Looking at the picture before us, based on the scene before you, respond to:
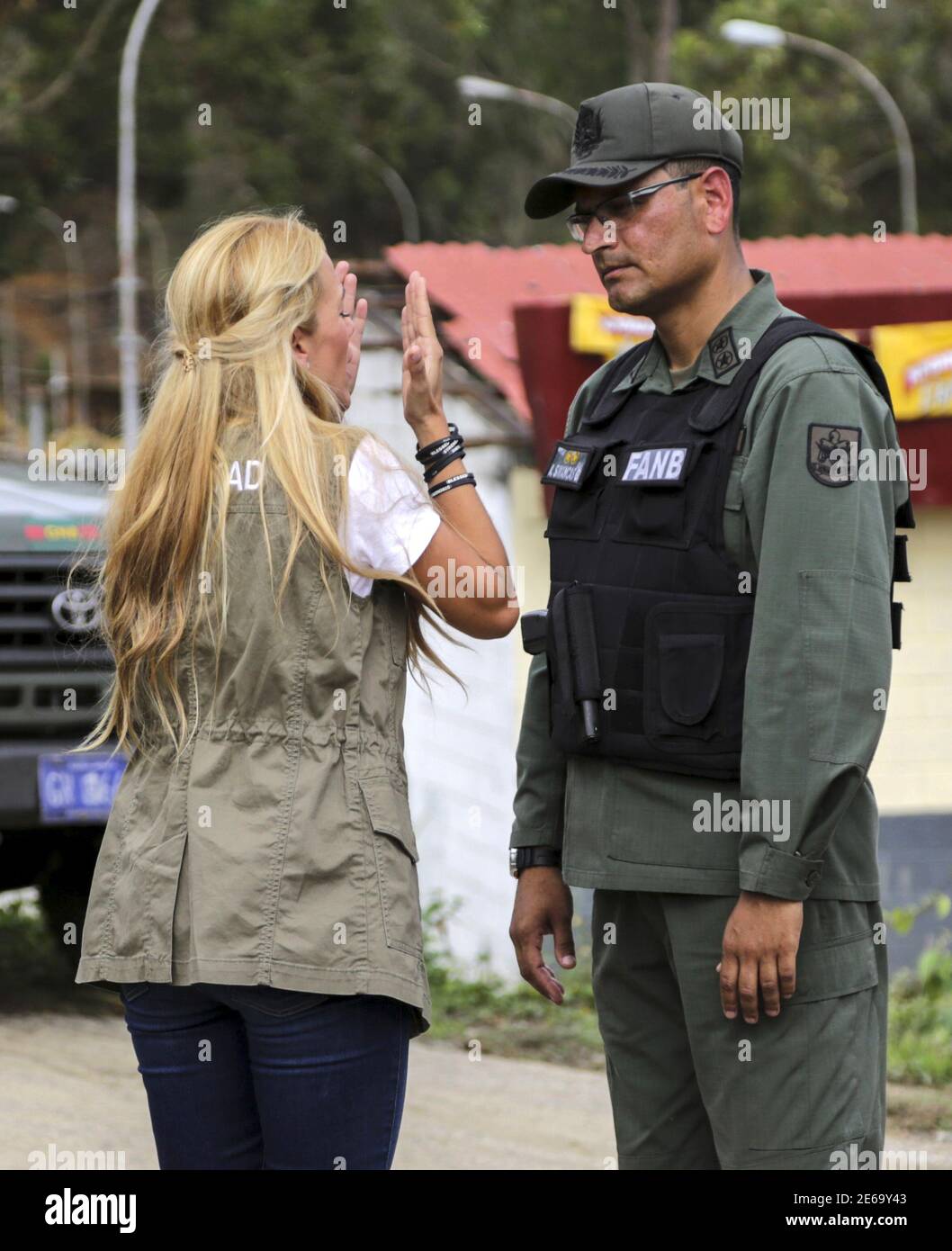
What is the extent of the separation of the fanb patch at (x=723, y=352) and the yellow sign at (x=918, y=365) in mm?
5961

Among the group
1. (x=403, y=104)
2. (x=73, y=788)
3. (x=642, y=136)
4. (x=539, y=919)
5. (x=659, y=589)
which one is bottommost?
(x=73, y=788)

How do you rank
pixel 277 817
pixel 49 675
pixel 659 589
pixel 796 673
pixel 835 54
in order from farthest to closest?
1. pixel 835 54
2. pixel 49 675
3. pixel 659 589
4. pixel 796 673
5. pixel 277 817

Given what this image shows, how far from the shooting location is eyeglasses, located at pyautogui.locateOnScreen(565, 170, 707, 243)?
2.92 m

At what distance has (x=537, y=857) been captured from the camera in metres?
3.15

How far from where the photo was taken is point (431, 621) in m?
2.67

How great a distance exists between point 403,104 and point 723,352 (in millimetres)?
35323

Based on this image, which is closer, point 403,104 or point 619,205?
point 619,205

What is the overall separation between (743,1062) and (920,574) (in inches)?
248

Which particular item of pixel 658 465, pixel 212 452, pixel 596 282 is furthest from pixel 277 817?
pixel 596 282

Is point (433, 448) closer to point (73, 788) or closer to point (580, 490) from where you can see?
point (580, 490)

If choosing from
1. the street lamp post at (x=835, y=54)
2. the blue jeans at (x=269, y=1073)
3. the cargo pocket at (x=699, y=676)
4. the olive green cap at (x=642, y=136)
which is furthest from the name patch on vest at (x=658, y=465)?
the street lamp post at (x=835, y=54)

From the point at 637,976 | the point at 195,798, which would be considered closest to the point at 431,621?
the point at 195,798

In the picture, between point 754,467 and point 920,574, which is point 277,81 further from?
point 754,467
